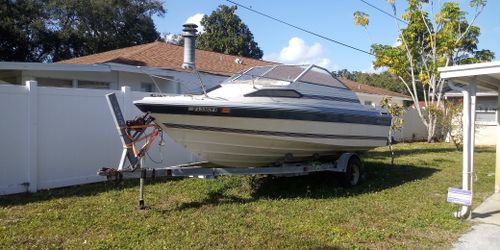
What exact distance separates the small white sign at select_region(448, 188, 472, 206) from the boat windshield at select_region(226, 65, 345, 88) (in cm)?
310

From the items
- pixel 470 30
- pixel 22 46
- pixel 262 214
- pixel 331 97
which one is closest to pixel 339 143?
pixel 331 97

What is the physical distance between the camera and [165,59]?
1745 centimetres

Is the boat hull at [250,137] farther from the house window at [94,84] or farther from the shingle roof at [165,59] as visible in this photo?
the house window at [94,84]

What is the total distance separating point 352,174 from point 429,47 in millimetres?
16844

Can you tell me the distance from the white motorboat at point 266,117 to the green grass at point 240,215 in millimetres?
822

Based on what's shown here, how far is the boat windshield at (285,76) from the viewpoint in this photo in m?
8.30

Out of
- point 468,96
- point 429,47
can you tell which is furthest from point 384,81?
point 468,96

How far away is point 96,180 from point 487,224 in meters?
6.85

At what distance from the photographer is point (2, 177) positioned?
25.8 ft

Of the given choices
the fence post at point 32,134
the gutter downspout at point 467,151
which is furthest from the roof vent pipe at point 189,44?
the gutter downspout at point 467,151

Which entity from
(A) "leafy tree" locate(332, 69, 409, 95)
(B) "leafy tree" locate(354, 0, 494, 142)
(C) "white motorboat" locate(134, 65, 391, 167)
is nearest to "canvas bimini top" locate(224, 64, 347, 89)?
(C) "white motorboat" locate(134, 65, 391, 167)

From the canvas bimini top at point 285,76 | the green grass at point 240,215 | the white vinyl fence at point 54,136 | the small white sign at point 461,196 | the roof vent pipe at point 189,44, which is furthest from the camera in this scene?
the canvas bimini top at point 285,76

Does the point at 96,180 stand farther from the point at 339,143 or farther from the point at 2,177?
the point at 339,143

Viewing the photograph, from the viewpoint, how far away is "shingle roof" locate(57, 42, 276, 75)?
1631 cm
